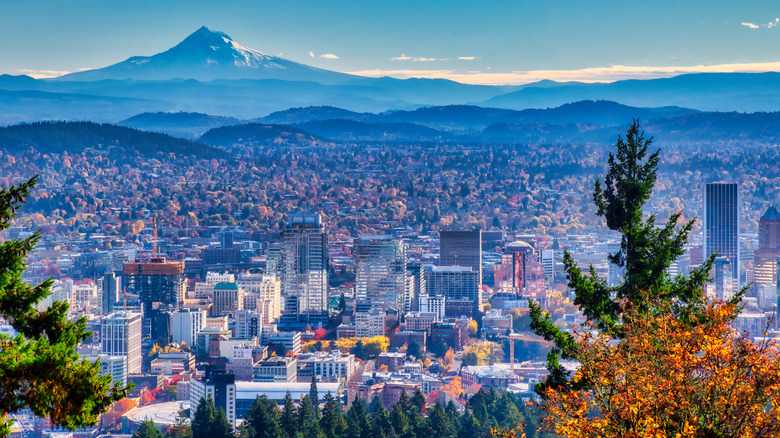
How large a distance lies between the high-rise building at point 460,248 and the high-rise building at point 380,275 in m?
3.37

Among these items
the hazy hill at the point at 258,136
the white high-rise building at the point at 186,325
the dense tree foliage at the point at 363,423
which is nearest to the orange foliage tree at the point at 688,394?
the dense tree foliage at the point at 363,423

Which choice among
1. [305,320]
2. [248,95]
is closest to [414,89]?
[248,95]

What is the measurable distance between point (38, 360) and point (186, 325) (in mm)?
29557

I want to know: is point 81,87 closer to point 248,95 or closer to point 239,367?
point 248,95

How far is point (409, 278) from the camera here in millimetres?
39469

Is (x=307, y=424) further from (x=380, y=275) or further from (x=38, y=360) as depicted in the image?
(x=380, y=275)

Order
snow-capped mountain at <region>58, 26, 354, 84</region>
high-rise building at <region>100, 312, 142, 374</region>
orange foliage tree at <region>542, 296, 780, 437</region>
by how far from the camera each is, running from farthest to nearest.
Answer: snow-capped mountain at <region>58, 26, 354, 84</region> < high-rise building at <region>100, 312, 142, 374</region> < orange foliage tree at <region>542, 296, 780, 437</region>

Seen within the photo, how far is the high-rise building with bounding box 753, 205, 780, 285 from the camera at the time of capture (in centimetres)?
3888

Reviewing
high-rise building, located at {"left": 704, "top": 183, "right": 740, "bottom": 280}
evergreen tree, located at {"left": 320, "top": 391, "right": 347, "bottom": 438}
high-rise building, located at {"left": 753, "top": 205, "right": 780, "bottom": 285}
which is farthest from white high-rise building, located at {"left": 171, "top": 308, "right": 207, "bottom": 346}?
high-rise building, located at {"left": 704, "top": 183, "right": 740, "bottom": 280}

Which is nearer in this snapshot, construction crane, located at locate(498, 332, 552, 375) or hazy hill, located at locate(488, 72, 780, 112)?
construction crane, located at locate(498, 332, 552, 375)

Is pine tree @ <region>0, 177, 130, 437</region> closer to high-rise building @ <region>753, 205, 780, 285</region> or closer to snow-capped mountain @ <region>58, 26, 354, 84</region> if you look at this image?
high-rise building @ <region>753, 205, 780, 285</region>

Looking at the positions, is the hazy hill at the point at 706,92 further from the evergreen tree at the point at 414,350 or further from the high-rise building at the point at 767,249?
the evergreen tree at the point at 414,350

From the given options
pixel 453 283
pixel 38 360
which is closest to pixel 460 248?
pixel 453 283

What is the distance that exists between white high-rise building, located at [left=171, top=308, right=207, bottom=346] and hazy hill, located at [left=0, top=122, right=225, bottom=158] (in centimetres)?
3421
